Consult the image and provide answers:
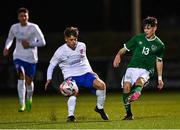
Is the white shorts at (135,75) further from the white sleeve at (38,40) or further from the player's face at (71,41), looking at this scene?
the white sleeve at (38,40)

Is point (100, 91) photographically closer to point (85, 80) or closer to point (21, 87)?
point (85, 80)

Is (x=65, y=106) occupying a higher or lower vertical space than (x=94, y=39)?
higher

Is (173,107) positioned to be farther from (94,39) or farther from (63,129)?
(94,39)

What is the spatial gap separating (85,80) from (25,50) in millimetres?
3633

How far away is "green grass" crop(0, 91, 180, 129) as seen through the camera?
14422 mm

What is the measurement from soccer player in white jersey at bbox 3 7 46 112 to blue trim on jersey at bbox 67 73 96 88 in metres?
3.16

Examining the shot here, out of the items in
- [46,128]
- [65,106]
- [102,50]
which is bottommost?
[102,50]

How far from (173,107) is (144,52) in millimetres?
3877

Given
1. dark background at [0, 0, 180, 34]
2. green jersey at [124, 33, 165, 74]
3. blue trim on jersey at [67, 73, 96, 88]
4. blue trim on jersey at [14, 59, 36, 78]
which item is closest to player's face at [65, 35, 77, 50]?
blue trim on jersey at [67, 73, 96, 88]

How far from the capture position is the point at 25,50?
19.0 m

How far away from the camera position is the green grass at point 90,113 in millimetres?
14422

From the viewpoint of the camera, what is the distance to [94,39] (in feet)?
131

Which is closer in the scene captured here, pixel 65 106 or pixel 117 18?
pixel 65 106

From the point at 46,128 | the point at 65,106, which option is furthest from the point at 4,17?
the point at 46,128
